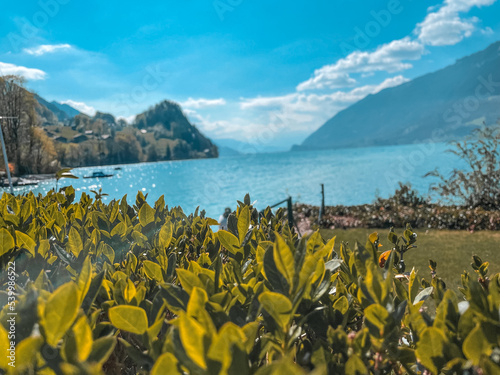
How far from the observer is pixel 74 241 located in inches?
60.2

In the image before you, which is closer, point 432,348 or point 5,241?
point 432,348

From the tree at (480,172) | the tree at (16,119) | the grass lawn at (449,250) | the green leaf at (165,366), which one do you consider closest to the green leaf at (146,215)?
the green leaf at (165,366)

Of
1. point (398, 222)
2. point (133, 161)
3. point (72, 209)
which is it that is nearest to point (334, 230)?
point (398, 222)

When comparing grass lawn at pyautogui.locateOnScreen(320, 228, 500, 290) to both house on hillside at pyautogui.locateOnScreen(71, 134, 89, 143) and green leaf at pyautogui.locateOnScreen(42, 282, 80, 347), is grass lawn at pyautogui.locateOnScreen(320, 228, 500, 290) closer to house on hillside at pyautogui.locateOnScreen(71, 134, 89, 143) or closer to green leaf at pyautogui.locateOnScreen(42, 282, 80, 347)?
green leaf at pyautogui.locateOnScreen(42, 282, 80, 347)

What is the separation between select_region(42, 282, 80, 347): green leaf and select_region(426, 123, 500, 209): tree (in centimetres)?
1599

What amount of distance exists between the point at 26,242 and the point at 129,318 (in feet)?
3.63

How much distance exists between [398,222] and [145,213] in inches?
533

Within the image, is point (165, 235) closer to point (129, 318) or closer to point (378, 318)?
point (129, 318)

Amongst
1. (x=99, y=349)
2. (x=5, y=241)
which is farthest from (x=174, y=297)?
(x=5, y=241)

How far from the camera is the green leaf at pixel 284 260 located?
836 millimetres

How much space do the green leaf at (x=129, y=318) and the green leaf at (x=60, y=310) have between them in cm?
9

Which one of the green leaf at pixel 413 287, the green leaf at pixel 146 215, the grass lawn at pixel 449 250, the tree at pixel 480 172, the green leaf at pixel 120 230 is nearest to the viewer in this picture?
the green leaf at pixel 413 287

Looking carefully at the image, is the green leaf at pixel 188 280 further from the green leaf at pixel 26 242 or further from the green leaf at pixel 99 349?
the green leaf at pixel 26 242

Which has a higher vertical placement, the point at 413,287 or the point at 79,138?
the point at 79,138
